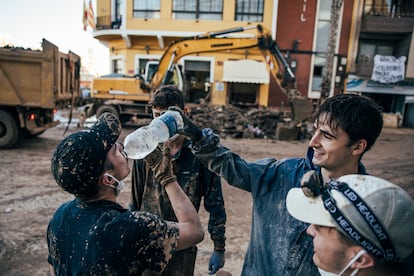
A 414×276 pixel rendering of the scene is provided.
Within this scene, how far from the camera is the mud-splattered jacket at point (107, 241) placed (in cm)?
122

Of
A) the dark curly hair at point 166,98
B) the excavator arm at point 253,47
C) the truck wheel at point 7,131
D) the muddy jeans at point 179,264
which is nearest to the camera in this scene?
the muddy jeans at point 179,264

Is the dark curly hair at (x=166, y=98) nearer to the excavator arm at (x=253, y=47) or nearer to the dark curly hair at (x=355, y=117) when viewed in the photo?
the dark curly hair at (x=355, y=117)

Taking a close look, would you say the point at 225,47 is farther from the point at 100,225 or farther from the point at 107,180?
the point at 100,225

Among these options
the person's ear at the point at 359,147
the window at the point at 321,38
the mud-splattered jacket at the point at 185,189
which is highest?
the window at the point at 321,38

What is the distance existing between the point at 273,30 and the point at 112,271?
18742 millimetres

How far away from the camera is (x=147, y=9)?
1805cm

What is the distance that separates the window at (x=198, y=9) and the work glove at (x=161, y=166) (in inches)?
704

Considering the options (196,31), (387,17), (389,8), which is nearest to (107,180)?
(196,31)

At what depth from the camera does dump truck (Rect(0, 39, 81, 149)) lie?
8211mm

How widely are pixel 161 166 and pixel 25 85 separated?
8473mm

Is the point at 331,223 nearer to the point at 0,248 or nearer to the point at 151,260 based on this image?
the point at 151,260

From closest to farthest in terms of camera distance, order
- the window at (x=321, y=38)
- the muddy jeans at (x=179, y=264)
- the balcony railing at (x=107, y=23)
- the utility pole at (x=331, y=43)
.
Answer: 1. the muddy jeans at (x=179, y=264)
2. the utility pole at (x=331, y=43)
3. the window at (x=321, y=38)
4. the balcony railing at (x=107, y=23)

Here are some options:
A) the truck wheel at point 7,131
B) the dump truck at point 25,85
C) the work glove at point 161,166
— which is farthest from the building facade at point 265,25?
the work glove at point 161,166

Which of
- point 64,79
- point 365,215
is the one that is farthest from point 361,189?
point 64,79
